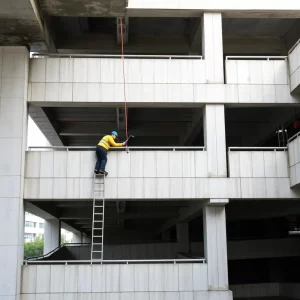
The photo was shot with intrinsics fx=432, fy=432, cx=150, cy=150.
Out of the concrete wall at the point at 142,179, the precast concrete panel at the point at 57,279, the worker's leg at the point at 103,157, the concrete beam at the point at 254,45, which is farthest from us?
Answer: the concrete beam at the point at 254,45

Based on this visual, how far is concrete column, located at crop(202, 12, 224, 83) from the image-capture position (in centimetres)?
1595

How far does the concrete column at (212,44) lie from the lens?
15953 mm

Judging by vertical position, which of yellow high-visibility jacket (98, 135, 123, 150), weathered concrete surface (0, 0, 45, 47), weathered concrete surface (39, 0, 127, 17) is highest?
weathered concrete surface (39, 0, 127, 17)

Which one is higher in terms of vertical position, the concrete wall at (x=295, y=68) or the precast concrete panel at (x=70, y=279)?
the concrete wall at (x=295, y=68)

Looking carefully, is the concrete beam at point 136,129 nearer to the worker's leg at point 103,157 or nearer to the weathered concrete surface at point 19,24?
the worker's leg at point 103,157

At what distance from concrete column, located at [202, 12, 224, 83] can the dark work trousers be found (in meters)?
4.73

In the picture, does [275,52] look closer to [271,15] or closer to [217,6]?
[271,15]

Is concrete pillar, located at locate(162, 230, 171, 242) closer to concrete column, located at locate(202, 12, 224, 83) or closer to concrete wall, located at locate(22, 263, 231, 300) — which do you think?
concrete wall, located at locate(22, 263, 231, 300)

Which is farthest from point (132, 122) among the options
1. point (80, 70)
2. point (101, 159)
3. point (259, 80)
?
point (259, 80)

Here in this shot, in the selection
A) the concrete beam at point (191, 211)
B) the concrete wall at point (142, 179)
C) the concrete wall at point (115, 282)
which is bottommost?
the concrete wall at point (115, 282)

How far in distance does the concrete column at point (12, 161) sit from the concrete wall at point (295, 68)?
960cm

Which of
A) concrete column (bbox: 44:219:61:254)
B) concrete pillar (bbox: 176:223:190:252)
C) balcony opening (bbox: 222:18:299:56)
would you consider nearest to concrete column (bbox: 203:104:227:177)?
balcony opening (bbox: 222:18:299:56)

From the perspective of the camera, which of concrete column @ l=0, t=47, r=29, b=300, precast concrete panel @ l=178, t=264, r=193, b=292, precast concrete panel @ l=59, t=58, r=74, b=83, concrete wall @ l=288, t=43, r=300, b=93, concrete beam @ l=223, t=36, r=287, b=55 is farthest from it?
concrete beam @ l=223, t=36, r=287, b=55

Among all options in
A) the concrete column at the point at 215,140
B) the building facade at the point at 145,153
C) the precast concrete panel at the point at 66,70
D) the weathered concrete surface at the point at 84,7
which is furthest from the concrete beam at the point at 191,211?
the weathered concrete surface at the point at 84,7
